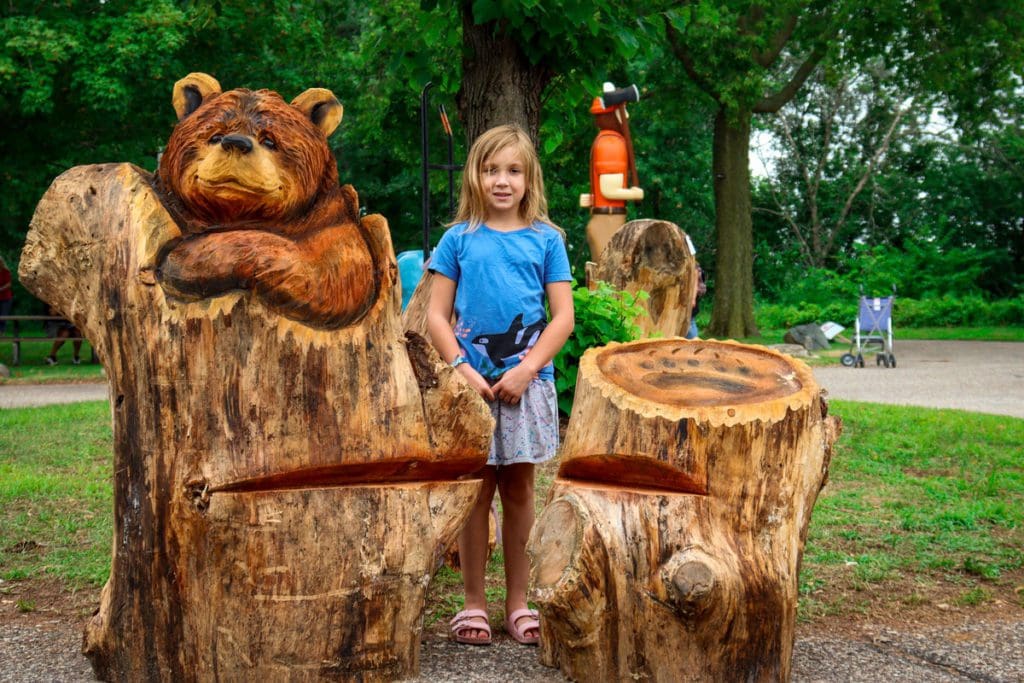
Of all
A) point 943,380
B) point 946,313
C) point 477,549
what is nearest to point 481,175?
point 477,549

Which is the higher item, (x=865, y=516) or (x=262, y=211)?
(x=262, y=211)

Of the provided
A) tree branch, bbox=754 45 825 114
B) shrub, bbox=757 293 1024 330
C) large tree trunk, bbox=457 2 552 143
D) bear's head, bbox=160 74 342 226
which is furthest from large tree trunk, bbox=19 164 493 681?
shrub, bbox=757 293 1024 330

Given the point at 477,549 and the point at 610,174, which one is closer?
the point at 477,549

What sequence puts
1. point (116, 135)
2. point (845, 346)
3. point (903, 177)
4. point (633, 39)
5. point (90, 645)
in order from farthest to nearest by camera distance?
point (903, 177)
point (845, 346)
point (116, 135)
point (633, 39)
point (90, 645)

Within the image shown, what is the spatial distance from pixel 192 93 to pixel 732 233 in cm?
1548

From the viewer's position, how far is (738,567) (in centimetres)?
295

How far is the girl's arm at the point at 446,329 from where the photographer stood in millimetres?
3402

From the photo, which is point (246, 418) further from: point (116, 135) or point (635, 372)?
point (116, 135)

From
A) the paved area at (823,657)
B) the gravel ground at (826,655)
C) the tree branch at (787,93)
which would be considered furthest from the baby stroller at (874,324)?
the paved area at (823,657)

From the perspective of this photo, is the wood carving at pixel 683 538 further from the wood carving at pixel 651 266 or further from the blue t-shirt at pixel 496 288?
the wood carving at pixel 651 266

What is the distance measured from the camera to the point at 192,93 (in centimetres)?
308

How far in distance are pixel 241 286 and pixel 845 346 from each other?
16.9m

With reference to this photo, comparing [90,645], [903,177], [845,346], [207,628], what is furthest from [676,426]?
[903,177]

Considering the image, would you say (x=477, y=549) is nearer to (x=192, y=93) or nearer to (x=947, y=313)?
(x=192, y=93)
